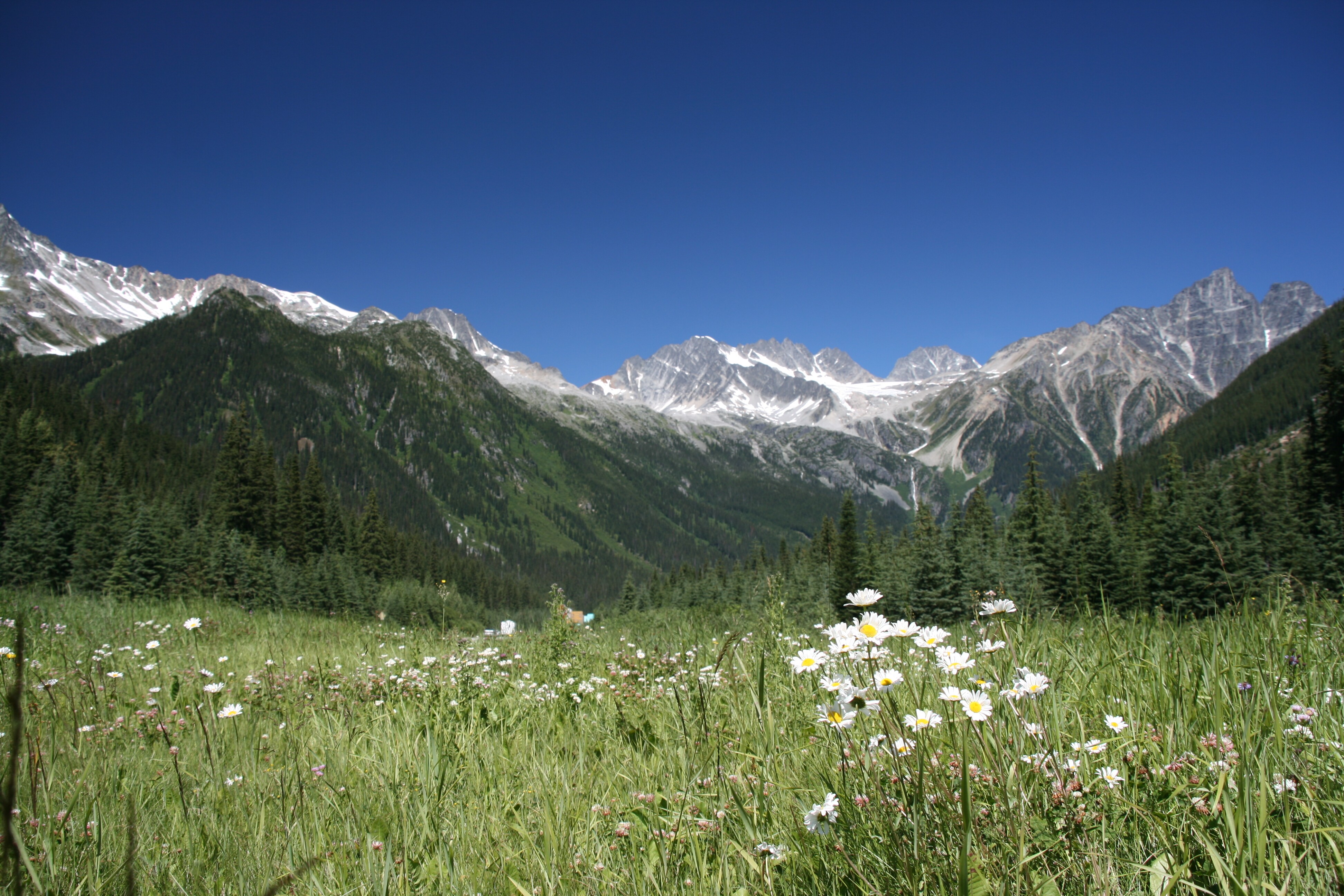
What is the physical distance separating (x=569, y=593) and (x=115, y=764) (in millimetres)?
190918

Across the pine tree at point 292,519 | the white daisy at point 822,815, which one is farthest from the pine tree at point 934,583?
the pine tree at point 292,519

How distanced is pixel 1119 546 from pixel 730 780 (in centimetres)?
4309

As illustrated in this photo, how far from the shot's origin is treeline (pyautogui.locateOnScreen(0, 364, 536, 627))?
1092 inches

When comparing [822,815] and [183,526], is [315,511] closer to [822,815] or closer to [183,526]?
[183,526]

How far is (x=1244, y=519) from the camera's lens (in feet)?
126

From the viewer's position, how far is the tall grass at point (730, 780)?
1946 millimetres

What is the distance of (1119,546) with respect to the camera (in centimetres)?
3684

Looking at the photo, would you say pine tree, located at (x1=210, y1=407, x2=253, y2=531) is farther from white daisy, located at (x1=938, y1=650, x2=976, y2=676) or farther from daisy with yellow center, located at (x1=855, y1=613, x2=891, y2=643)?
white daisy, located at (x1=938, y1=650, x2=976, y2=676)

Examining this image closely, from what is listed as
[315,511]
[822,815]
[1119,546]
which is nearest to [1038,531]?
[1119,546]

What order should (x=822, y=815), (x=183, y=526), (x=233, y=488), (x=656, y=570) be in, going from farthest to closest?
1. (x=656, y=570)
2. (x=233, y=488)
3. (x=183, y=526)
4. (x=822, y=815)

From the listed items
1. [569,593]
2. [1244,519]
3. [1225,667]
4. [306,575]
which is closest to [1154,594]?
[1244,519]

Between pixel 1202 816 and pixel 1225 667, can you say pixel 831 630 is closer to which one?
pixel 1202 816

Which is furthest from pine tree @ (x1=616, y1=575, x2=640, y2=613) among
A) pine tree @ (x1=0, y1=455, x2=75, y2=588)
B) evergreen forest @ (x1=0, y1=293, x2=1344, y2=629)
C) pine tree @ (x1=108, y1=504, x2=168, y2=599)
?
pine tree @ (x1=0, y1=455, x2=75, y2=588)

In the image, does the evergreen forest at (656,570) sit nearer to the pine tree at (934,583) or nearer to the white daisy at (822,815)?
the pine tree at (934,583)
